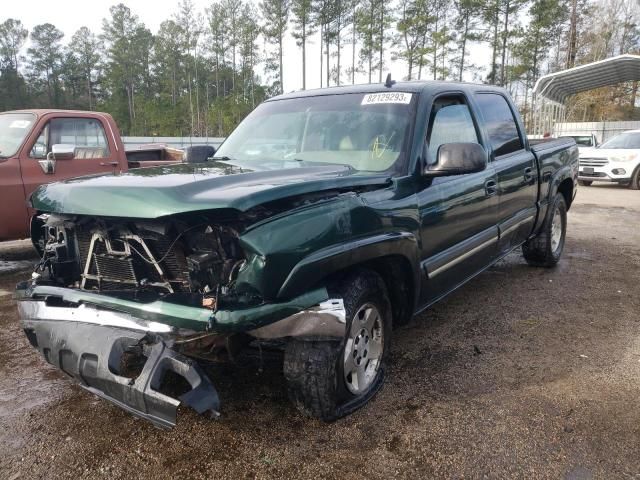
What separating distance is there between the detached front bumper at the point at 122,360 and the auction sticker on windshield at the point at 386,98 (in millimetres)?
2067

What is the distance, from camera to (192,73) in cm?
5106

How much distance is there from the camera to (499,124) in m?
4.43

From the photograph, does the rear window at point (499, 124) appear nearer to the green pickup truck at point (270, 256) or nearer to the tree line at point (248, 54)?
the green pickup truck at point (270, 256)

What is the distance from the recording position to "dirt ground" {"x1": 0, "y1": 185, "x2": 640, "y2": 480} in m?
2.30

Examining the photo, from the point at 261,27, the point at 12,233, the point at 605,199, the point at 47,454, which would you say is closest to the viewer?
the point at 47,454

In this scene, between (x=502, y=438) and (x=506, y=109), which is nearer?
(x=502, y=438)

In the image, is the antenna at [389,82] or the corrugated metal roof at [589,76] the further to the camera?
the corrugated metal roof at [589,76]

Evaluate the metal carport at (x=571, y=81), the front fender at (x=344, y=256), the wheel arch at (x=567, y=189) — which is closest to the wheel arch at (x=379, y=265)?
the front fender at (x=344, y=256)

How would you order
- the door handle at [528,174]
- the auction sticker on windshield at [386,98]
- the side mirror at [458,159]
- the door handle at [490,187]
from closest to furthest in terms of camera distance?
the side mirror at [458,159] < the auction sticker on windshield at [386,98] < the door handle at [490,187] < the door handle at [528,174]

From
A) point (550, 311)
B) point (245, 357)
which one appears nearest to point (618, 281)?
point (550, 311)

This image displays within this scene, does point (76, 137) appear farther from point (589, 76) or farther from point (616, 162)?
point (589, 76)

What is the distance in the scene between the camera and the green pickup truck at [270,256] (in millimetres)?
2117

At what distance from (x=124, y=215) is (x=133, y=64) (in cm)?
5564

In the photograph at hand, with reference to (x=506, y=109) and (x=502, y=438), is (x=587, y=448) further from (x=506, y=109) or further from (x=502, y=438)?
(x=506, y=109)
